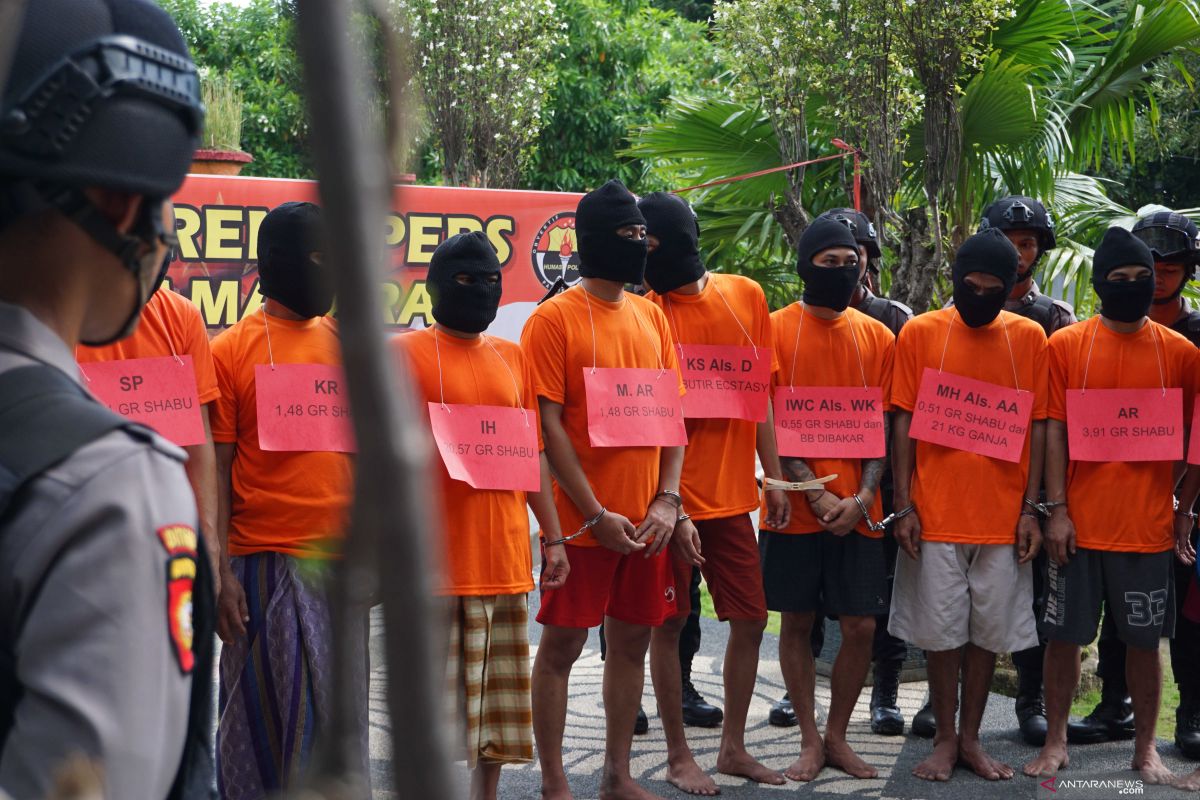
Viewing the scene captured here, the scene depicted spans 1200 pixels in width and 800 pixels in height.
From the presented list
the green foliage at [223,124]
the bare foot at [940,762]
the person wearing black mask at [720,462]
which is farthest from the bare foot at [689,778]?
the green foliage at [223,124]

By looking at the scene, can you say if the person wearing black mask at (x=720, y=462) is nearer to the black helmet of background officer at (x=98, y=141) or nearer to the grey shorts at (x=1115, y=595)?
the grey shorts at (x=1115, y=595)

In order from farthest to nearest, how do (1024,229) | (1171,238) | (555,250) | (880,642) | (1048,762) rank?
(555,250)
(880,642)
(1024,229)
(1171,238)
(1048,762)

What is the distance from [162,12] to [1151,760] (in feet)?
16.1

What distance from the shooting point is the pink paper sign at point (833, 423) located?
17.1 ft

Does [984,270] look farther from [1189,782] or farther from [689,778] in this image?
[689,778]

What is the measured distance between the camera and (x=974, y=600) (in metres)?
5.14

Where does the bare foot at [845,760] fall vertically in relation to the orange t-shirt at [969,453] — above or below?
below

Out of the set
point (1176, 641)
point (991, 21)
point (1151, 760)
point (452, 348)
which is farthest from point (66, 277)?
point (991, 21)

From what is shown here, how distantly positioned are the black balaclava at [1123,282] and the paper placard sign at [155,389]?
11.0ft

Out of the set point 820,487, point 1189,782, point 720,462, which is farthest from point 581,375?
point 1189,782

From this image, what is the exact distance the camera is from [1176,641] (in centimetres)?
554

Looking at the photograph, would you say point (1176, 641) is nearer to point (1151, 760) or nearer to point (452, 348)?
point (1151, 760)

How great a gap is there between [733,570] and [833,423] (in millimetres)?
711

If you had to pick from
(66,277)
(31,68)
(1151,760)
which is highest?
(31,68)
